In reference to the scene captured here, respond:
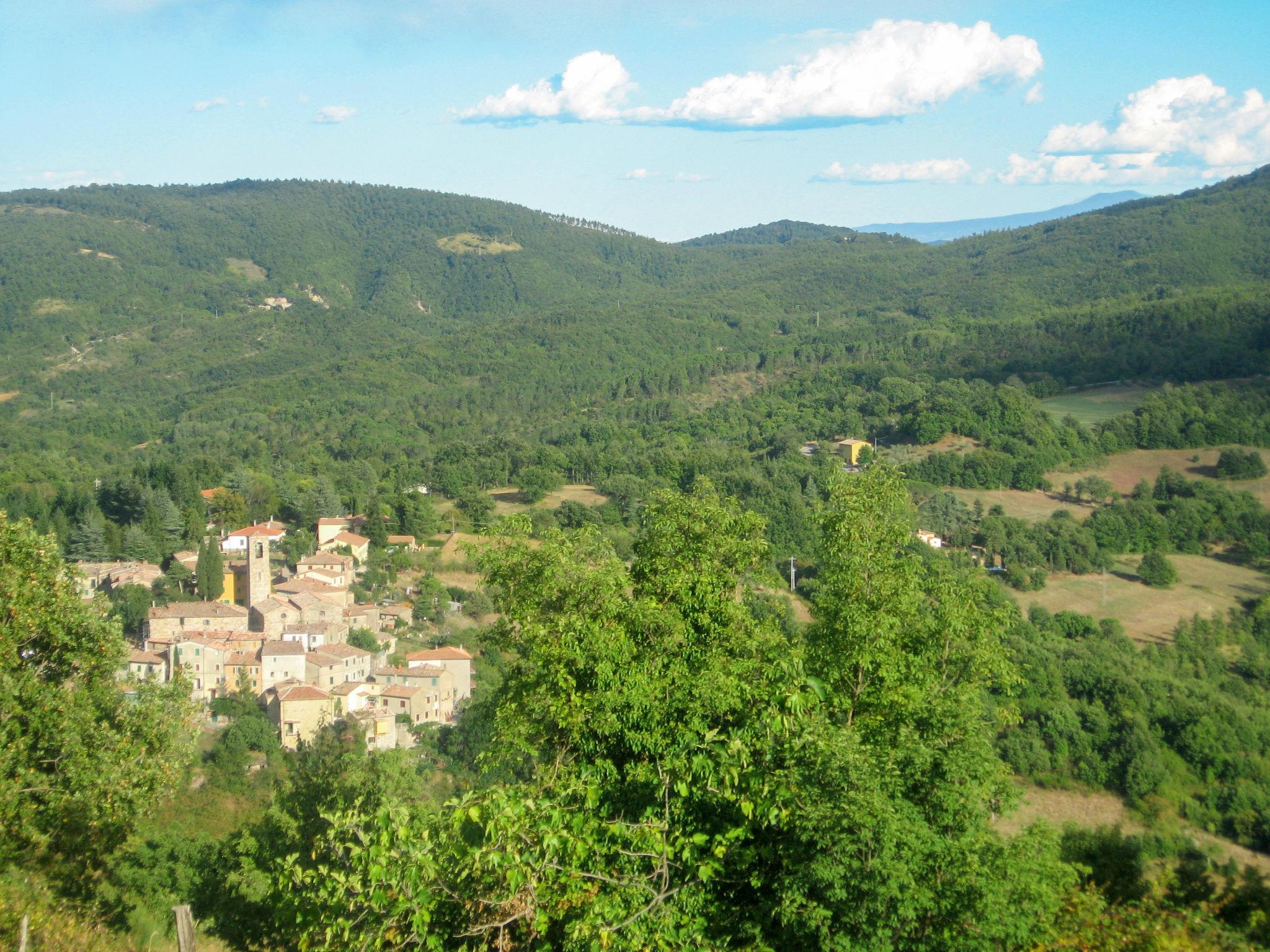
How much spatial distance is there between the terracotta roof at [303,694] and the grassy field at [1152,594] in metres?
20.5

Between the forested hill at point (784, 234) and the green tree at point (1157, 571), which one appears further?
the forested hill at point (784, 234)

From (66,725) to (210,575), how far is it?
82.6 ft

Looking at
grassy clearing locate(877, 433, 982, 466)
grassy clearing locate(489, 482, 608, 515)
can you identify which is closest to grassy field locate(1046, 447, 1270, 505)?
grassy clearing locate(877, 433, 982, 466)

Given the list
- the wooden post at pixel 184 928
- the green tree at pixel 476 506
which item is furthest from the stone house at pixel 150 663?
the wooden post at pixel 184 928

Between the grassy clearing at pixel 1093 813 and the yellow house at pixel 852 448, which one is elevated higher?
the yellow house at pixel 852 448

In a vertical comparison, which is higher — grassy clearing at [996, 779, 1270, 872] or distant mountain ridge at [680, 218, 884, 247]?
distant mountain ridge at [680, 218, 884, 247]

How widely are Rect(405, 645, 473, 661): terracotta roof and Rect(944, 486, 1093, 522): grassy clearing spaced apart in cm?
2295

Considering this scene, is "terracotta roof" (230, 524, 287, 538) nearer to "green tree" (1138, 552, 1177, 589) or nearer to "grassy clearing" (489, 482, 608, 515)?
"grassy clearing" (489, 482, 608, 515)

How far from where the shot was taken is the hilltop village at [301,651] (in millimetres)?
23922

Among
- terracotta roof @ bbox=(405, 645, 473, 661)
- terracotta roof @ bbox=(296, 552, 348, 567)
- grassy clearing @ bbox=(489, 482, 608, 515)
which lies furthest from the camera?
grassy clearing @ bbox=(489, 482, 608, 515)

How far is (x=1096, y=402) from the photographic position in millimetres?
52062

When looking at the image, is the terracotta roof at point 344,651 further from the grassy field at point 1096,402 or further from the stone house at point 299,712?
the grassy field at point 1096,402

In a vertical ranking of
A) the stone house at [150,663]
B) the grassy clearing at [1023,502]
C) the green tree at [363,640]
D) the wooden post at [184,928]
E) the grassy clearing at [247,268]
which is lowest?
the green tree at [363,640]

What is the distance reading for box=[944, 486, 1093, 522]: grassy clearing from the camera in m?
39.6
